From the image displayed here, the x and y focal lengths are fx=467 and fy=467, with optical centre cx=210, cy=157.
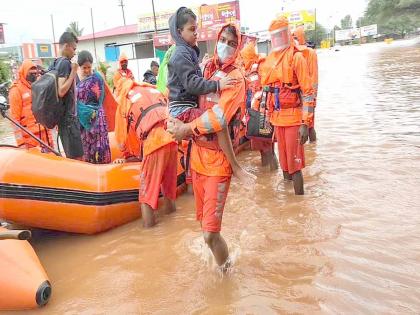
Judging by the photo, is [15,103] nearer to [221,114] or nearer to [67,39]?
[67,39]

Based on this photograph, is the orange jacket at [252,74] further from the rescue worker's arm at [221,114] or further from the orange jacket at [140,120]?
the rescue worker's arm at [221,114]

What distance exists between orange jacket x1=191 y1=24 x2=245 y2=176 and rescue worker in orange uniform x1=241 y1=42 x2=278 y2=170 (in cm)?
265

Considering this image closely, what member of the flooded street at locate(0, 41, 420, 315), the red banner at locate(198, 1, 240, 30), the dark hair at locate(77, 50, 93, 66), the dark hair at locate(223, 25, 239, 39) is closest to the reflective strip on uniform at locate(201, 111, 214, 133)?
the dark hair at locate(223, 25, 239, 39)

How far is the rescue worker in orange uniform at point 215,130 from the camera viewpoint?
269cm

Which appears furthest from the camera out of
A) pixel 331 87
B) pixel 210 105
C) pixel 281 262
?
pixel 331 87

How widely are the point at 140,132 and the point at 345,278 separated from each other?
2111 millimetres

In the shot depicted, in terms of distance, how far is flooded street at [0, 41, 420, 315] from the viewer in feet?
9.00

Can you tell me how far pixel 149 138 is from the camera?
4016mm

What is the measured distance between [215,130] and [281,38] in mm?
2021

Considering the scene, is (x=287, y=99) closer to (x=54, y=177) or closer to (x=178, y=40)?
(x=178, y=40)

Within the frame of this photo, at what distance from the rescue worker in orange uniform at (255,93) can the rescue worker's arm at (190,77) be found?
2.78m

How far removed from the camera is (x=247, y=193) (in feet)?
16.1

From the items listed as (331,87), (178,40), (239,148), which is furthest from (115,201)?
(331,87)

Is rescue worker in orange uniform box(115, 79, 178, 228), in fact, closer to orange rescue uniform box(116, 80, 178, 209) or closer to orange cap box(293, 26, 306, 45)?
orange rescue uniform box(116, 80, 178, 209)
